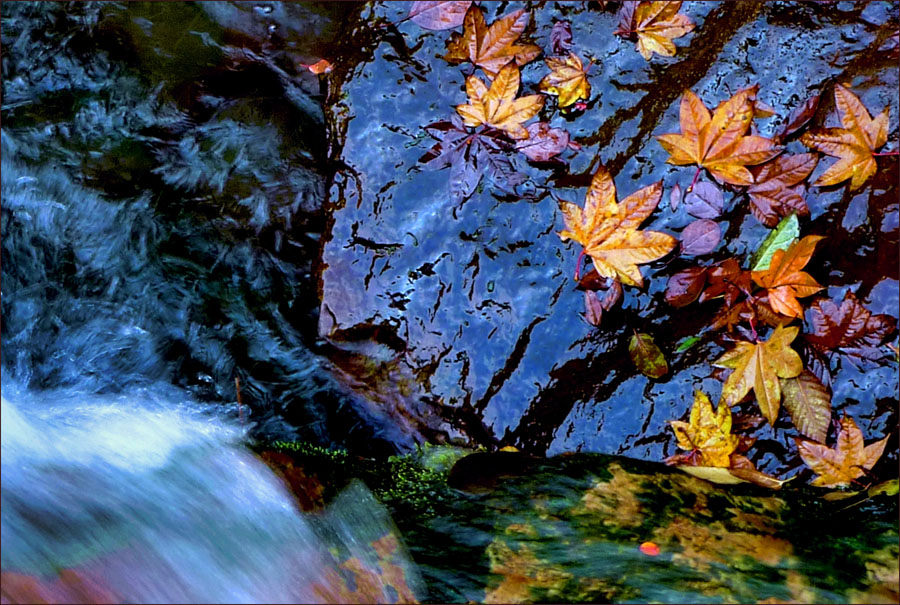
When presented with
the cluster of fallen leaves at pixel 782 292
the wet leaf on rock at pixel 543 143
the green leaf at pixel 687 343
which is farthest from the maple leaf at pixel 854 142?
the wet leaf on rock at pixel 543 143

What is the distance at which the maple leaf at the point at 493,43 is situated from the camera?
8.65ft

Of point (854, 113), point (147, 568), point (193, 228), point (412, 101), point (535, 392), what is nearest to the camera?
point (147, 568)

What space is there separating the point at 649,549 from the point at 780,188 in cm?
142

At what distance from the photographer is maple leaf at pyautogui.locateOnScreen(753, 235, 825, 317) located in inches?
89.1

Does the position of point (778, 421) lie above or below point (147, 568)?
above

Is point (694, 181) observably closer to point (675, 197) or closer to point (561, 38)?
point (675, 197)

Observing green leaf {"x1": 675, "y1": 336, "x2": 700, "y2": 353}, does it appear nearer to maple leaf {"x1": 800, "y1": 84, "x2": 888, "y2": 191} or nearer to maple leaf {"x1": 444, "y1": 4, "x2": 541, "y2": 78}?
maple leaf {"x1": 800, "y1": 84, "x2": 888, "y2": 191}

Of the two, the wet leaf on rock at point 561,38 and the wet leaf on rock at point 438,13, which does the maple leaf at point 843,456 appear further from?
the wet leaf on rock at point 438,13

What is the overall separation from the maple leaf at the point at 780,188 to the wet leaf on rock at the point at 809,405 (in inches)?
23.7

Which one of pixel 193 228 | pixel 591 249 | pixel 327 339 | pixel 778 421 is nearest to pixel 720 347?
pixel 778 421

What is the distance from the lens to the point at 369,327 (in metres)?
2.63

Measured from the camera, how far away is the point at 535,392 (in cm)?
247

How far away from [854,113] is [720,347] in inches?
39.6

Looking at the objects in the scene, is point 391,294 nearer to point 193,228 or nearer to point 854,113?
point 193,228
